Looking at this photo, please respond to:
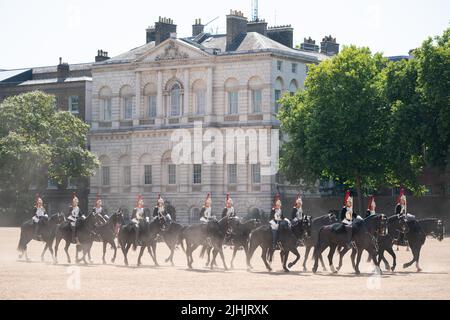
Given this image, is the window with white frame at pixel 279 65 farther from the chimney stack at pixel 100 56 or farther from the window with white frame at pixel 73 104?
the window with white frame at pixel 73 104

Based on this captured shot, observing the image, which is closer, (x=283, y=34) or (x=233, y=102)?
(x=233, y=102)

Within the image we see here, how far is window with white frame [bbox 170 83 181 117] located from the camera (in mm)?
94562

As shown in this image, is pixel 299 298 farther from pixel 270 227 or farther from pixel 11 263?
pixel 11 263

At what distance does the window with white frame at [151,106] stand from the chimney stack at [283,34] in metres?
10.3

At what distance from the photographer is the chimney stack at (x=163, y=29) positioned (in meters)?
95.8

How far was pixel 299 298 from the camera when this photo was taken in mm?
29938

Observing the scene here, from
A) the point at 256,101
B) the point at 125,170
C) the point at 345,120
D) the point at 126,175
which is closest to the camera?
the point at 345,120

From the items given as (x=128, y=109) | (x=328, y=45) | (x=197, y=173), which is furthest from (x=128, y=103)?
(x=328, y=45)

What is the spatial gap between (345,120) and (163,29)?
2353 centimetres

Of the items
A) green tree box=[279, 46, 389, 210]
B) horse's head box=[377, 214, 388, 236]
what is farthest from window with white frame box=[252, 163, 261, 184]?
horse's head box=[377, 214, 388, 236]

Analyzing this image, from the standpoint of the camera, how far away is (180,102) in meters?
94.2

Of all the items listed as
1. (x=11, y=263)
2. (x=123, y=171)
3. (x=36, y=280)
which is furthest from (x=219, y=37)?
(x=36, y=280)

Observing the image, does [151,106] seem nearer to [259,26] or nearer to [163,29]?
[163,29]

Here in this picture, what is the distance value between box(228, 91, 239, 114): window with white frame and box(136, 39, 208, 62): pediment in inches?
138
